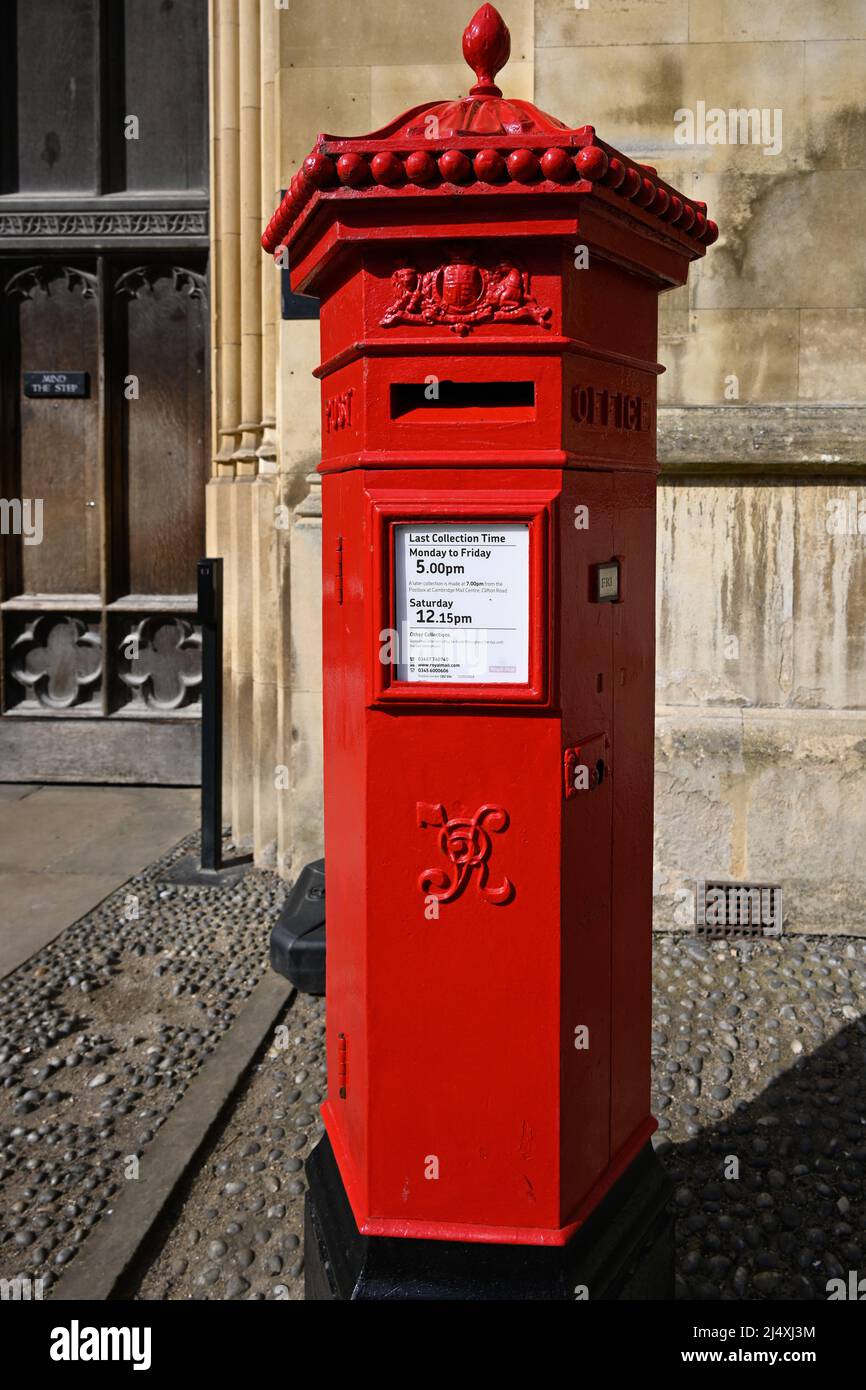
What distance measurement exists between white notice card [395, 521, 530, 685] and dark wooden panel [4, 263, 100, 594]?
567cm

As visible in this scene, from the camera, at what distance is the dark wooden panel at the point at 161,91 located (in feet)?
23.6

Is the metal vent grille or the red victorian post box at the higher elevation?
the red victorian post box

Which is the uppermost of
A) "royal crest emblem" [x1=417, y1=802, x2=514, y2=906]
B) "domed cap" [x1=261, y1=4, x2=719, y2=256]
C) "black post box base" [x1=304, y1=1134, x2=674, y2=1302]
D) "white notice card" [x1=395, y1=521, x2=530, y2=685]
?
"domed cap" [x1=261, y1=4, x2=719, y2=256]

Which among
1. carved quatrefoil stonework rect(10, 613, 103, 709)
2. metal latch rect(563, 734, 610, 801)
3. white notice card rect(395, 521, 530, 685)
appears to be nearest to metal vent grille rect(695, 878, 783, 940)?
metal latch rect(563, 734, 610, 801)

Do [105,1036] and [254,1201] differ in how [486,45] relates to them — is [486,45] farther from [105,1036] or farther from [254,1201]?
[105,1036]

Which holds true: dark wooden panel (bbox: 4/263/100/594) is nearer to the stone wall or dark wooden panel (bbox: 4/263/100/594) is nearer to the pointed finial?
the stone wall

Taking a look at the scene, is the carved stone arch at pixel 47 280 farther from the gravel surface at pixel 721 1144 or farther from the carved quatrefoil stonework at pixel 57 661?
the gravel surface at pixel 721 1144

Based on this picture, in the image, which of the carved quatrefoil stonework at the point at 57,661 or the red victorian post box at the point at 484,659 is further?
the carved quatrefoil stonework at the point at 57,661

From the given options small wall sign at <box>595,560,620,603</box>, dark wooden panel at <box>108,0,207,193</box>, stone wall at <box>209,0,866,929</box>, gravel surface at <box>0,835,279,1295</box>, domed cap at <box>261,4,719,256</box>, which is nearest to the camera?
domed cap at <box>261,4,719,256</box>

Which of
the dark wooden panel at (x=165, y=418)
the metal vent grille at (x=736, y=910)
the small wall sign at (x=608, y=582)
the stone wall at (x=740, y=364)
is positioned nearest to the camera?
the small wall sign at (x=608, y=582)

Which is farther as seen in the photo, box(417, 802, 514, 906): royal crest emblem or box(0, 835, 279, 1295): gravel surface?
box(0, 835, 279, 1295): gravel surface

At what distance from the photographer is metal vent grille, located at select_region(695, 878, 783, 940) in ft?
17.7

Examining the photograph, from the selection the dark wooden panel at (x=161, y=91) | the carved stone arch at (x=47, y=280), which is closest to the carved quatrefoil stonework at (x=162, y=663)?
the carved stone arch at (x=47, y=280)
